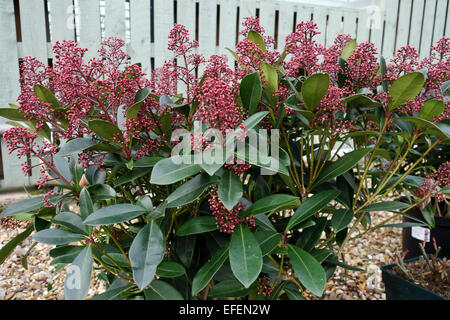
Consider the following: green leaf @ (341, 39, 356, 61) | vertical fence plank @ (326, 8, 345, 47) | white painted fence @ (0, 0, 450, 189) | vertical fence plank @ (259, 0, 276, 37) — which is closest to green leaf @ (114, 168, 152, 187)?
green leaf @ (341, 39, 356, 61)

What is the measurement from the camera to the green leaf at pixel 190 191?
66cm

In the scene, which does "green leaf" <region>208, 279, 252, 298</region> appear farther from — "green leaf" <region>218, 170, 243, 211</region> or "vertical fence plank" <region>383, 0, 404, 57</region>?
"vertical fence plank" <region>383, 0, 404, 57</region>

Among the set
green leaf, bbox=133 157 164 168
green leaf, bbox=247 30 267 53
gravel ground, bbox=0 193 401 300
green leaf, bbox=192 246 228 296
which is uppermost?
green leaf, bbox=247 30 267 53

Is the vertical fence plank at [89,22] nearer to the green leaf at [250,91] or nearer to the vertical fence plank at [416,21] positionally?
the green leaf at [250,91]

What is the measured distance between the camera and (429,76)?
0.86 meters

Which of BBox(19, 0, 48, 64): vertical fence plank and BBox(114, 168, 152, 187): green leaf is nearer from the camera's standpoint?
BBox(114, 168, 152, 187): green leaf

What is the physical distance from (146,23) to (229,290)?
132 inches

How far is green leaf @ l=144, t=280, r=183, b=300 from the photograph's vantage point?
0.76 meters

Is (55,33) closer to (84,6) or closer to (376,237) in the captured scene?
(84,6)

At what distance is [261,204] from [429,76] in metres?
0.57

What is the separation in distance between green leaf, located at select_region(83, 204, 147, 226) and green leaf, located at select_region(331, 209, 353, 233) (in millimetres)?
503

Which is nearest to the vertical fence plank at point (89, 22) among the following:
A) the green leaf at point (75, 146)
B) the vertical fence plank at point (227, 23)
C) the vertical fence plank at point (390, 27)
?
the vertical fence plank at point (227, 23)

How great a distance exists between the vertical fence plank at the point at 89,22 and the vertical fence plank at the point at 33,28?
1.14 feet

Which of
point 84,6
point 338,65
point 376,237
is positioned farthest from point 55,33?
point 376,237
